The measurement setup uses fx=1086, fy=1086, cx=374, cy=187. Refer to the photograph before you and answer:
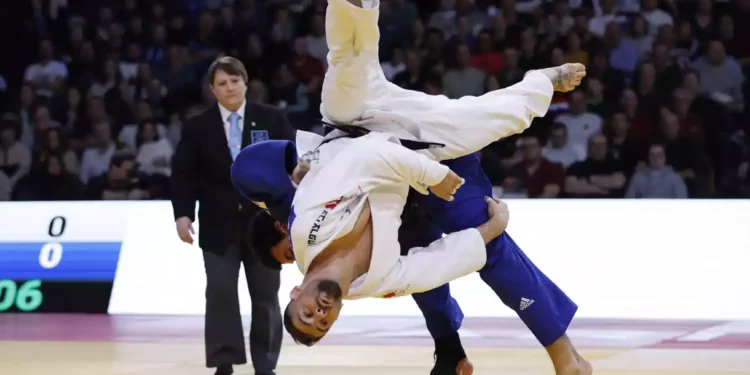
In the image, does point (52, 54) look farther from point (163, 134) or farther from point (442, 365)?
point (442, 365)

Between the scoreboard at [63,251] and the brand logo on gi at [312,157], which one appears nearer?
the brand logo on gi at [312,157]

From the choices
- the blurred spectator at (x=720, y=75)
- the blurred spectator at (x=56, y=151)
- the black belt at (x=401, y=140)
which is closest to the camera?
the black belt at (x=401, y=140)

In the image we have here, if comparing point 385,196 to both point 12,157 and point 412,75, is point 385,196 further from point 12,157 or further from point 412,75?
point 12,157

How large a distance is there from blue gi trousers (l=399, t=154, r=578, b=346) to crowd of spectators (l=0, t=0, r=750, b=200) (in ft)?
14.9

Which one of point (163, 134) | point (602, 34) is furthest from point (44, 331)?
point (602, 34)

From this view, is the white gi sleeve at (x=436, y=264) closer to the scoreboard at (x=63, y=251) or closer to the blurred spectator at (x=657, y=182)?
the scoreboard at (x=63, y=251)

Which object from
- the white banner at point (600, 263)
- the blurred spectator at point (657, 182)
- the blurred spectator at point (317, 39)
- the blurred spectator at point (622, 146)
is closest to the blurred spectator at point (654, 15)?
the blurred spectator at point (622, 146)

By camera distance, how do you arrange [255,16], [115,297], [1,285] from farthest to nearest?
[255,16], [1,285], [115,297]

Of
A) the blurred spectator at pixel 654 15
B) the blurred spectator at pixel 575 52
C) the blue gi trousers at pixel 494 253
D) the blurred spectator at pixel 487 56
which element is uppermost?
the blue gi trousers at pixel 494 253

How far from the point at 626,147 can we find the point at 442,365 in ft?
15.9

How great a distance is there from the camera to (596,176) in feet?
29.0

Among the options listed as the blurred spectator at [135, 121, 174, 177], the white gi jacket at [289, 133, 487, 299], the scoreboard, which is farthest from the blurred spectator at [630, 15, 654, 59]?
the white gi jacket at [289, 133, 487, 299]

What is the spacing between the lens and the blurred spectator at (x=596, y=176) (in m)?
8.79

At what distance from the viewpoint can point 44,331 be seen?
7453 millimetres
